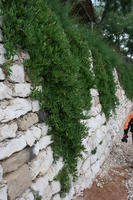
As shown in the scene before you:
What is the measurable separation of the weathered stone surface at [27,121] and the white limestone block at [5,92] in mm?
359

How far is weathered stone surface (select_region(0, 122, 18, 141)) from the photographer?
284cm

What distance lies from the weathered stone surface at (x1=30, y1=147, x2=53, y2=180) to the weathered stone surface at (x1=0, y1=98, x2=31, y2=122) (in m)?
0.71

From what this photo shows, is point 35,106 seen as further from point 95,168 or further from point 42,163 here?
point 95,168

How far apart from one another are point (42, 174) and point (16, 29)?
203 centimetres

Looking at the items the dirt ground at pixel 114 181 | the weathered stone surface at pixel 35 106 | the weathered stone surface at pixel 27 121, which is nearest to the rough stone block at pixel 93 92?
the dirt ground at pixel 114 181

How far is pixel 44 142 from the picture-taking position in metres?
3.62

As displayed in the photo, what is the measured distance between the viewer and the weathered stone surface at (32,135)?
10.7 ft

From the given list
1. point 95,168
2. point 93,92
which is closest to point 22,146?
point 95,168

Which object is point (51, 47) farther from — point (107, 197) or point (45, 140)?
point (107, 197)

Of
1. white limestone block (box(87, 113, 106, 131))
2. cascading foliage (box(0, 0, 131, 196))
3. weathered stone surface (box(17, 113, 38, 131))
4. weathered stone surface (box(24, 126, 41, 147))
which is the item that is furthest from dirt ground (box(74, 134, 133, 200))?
A: weathered stone surface (box(17, 113, 38, 131))

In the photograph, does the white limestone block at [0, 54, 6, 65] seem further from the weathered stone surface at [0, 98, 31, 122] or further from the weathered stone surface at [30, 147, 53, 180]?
the weathered stone surface at [30, 147, 53, 180]

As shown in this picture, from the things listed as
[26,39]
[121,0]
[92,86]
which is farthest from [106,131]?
[121,0]

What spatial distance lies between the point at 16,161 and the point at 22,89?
36.2 inches

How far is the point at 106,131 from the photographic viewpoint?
7.02 m
